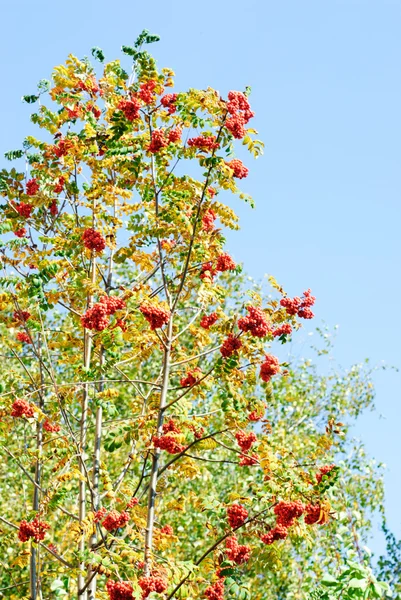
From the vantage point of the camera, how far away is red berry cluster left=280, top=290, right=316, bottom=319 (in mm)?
6739

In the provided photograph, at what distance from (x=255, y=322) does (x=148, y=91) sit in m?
2.52

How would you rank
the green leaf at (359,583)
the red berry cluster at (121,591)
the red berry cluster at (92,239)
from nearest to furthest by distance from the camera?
the green leaf at (359,583), the red berry cluster at (121,591), the red berry cluster at (92,239)

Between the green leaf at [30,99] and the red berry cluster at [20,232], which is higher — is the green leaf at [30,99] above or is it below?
above

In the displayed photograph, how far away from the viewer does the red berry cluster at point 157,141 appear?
6.88 metres

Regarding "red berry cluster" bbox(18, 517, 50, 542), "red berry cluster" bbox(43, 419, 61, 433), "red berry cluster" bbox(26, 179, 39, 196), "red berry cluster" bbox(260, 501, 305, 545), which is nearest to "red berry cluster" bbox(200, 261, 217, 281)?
"red berry cluster" bbox(26, 179, 39, 196)

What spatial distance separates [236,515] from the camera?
6.14 meters

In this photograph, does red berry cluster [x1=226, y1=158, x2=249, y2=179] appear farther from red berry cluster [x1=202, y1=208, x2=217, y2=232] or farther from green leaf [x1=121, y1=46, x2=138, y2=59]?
green leaf [x1=121, y1=46, x2=138, y2=59]

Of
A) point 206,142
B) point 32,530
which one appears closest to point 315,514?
point 32,530

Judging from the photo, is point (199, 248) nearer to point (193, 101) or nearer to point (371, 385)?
point (193, 101)

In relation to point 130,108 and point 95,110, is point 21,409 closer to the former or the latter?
point 130,108

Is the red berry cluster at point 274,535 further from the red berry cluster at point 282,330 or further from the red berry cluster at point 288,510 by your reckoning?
the red berry cluster at point 282,330

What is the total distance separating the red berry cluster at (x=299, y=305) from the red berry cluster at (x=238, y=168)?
119 centimetres

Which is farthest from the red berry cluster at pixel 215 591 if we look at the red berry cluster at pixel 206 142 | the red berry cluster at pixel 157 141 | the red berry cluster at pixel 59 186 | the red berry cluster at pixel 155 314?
the red berry cluster at pixel 59 186

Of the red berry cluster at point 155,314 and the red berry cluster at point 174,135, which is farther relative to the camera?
the red berry cluster at point 174,135
